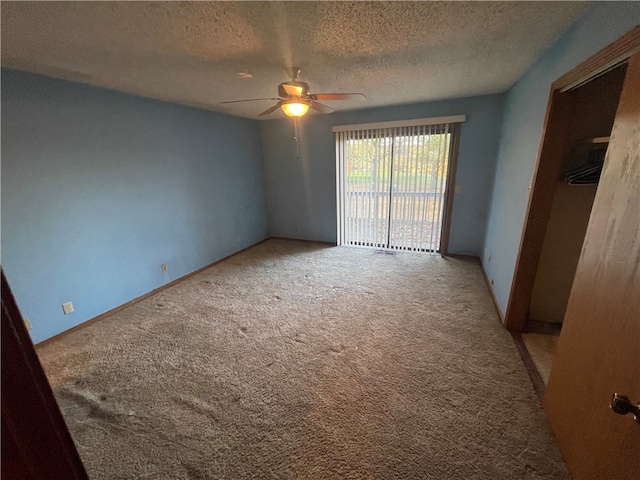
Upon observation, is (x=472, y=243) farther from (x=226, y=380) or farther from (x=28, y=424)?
(x=28, y=424)

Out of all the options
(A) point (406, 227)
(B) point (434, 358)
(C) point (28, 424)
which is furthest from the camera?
(A) point (406, 227)

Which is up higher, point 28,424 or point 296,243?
point 28,424

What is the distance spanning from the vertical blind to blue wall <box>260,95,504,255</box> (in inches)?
6.3

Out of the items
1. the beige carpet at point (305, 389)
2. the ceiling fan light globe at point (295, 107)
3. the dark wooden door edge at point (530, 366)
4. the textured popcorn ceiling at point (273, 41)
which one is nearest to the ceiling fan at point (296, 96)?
the ceiling fan light globe at point (295, 107)

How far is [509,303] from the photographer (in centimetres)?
229

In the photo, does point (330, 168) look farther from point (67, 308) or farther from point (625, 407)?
point (625, 407)

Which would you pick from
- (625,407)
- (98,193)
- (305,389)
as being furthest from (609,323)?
(98,193)

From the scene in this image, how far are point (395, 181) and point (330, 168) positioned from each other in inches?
43.8

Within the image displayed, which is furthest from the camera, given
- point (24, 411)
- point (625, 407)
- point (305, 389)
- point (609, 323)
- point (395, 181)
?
point (395, 181)

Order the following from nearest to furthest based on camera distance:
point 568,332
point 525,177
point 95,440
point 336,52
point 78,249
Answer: point 568,332
point 95,440
point 336,52
point 525,177
point 78,249

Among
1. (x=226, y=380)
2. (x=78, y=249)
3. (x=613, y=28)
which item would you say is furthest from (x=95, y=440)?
(x=613, y=28)

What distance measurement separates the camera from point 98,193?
2613 mm

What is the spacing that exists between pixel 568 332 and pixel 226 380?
211cm

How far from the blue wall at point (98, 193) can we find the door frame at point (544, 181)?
12.3 feet
